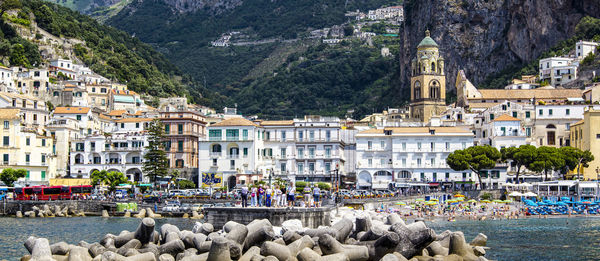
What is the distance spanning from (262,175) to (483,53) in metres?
67.1

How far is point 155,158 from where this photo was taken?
75.1 m

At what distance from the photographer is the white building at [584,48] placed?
107 meters

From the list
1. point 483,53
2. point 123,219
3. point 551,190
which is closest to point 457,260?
point 123,219

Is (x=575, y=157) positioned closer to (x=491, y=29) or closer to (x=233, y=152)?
(x=233, y=152)

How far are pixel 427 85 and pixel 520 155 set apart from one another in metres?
38.8

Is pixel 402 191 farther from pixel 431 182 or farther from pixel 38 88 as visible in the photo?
pixel 38 88

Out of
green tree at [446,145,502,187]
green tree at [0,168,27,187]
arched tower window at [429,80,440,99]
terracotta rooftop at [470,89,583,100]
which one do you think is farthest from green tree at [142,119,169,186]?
arched tower window at [429,80,440,99]

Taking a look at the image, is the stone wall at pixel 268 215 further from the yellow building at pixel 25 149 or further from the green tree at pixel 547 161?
the yellow building at pixel 25 149

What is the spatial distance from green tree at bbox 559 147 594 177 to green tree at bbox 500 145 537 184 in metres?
2.89

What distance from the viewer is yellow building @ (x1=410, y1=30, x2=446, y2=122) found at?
109125mm

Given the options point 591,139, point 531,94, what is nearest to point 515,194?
point 591,139

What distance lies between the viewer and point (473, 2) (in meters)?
132

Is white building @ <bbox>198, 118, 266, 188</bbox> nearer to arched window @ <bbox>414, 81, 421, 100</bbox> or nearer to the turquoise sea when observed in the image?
the turquoise sea

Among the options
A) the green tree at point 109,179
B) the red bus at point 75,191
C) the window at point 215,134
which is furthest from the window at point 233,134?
the red bus at point 75,191
